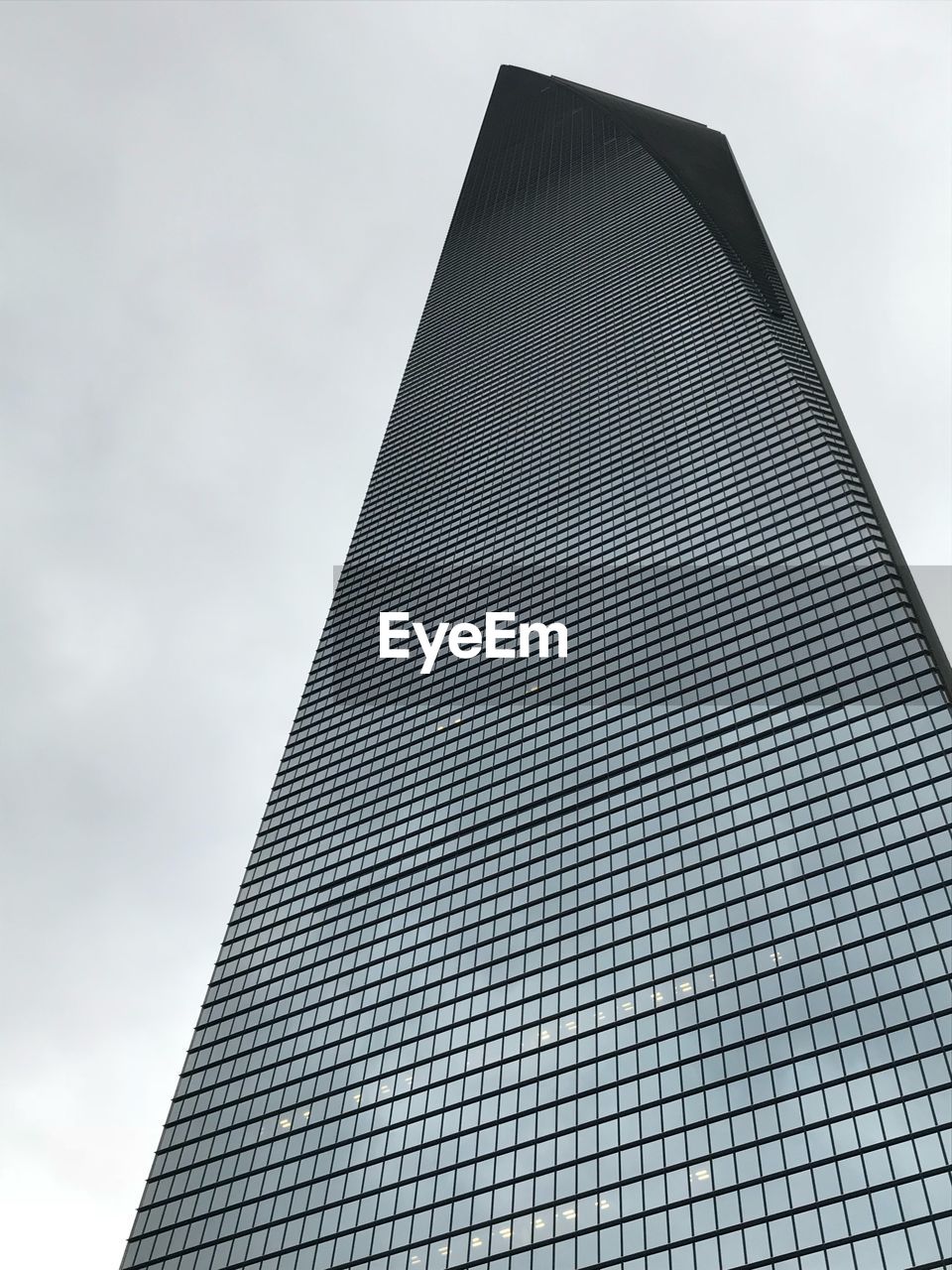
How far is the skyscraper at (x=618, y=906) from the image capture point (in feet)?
223

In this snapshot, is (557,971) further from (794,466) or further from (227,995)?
(794,466)

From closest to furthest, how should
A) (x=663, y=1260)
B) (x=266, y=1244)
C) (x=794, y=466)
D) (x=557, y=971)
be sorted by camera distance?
(x=663, y=1260) → (x=266, y=1244) → (x=557, y=971) → (x=794, y=466)

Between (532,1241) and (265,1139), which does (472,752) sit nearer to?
(265,1139)

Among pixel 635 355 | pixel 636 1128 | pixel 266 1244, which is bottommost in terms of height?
pixel 266 1244

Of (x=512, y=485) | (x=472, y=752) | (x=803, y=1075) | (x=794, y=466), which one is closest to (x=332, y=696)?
(x=472, y=752)

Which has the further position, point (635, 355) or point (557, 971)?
point (635, 355)

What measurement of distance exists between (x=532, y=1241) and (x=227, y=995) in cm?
3794

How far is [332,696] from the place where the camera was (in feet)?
420

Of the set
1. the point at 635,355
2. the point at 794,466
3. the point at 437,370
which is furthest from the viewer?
the point at 437,370

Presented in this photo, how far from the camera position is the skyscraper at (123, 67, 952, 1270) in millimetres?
68000

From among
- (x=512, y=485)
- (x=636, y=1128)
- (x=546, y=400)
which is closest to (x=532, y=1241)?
(x=636, y=1128)

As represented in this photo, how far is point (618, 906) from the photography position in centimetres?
8662

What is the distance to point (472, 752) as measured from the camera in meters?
109

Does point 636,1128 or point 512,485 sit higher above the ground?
point 512,485
